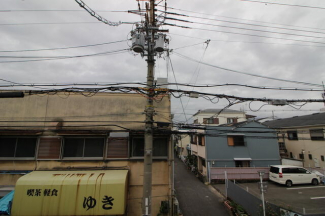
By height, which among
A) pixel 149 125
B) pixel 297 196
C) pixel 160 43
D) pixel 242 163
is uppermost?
pixel 160 43

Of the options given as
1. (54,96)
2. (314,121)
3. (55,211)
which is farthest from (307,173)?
(54,96)

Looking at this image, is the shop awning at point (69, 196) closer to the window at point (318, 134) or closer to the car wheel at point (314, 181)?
the car wheel at point (314, 181)

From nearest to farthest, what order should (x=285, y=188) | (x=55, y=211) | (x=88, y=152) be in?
Answer: (x=55, y=211)
(x=88, y=152)
(x=285, y=188)

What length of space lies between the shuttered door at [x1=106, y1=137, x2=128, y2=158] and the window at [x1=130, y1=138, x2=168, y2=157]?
0.41m

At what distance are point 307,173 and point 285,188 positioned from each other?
3292 mm

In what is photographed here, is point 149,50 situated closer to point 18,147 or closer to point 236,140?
point 18,147

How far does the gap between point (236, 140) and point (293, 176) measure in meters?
6.31

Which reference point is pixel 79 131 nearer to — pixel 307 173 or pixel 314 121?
pixel 307 173

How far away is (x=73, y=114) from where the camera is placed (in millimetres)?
10047

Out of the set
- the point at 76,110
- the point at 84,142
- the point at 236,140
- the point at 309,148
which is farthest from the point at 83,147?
the point at 309,148

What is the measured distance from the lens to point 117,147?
9.74m

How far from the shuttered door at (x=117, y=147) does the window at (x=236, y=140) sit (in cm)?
1522

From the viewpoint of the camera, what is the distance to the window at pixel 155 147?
9.79 metres

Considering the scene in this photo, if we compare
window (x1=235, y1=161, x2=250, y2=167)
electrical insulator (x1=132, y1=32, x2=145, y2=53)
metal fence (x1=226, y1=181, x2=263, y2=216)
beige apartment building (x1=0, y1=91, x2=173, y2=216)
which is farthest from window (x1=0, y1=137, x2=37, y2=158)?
window (x1=235, y1=161, x2=250, y2=167)
